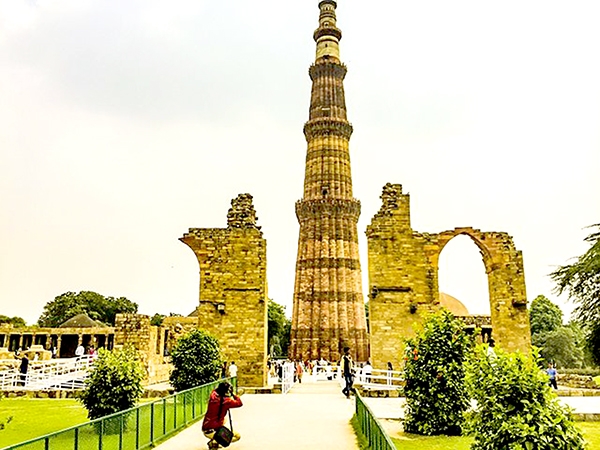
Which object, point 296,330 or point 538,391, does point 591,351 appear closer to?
point 538,391

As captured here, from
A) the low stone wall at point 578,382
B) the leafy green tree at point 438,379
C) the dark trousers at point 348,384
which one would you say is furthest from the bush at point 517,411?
the low stone wall at point 578,382

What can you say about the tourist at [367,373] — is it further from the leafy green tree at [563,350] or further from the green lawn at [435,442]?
the leafy green tree at [563,350]

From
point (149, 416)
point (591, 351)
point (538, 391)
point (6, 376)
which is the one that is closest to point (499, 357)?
point (538, 391)

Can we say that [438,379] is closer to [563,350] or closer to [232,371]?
[232,371]

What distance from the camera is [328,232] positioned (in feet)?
111

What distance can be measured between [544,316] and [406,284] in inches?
1098

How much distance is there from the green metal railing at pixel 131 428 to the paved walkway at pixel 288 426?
206mm

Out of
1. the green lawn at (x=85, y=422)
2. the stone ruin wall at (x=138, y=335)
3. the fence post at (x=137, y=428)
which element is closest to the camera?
the green lawn at (x=85, y=422)

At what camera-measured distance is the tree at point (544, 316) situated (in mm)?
40375

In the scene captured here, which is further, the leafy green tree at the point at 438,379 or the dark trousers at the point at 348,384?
the dark trousers at the point at 348,384

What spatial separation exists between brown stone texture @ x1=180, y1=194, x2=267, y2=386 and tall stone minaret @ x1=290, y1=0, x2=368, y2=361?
16.3 m

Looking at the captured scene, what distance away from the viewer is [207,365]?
1296cm

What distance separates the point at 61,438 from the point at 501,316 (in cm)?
1516

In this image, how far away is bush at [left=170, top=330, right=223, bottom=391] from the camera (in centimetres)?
1284
